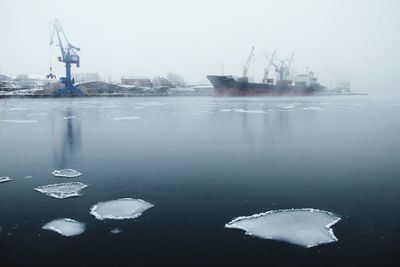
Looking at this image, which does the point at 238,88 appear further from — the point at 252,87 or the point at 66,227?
the point at 66,227

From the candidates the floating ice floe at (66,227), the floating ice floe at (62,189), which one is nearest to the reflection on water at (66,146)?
the floating ice floe at (62,189)

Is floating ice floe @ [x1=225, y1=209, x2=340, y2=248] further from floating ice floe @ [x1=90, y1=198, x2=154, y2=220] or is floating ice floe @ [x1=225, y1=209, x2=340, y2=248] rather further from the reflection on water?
the reflection on water

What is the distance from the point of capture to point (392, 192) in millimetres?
6117

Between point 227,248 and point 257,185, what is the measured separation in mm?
2648

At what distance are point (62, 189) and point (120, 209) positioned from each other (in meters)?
1.65

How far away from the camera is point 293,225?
4.60 meters

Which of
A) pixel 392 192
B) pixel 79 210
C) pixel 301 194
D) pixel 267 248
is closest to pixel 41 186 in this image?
pixel 79 210

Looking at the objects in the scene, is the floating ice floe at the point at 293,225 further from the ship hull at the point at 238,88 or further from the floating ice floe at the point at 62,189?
the ship hull at the point at 238,88

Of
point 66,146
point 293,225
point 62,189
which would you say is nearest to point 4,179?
point 62,189

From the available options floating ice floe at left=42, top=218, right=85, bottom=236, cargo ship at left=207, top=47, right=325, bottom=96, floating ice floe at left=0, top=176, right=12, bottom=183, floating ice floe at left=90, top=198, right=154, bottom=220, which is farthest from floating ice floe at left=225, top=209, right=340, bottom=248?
cargo ship at left=207, top=47, right=325, bottom=96

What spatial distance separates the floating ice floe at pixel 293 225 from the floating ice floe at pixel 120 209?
147 cm

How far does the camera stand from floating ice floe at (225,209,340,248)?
4.25 m

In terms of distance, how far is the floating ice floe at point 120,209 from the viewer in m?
4.95

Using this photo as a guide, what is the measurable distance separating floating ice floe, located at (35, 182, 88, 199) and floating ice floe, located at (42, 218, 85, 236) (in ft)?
3.66
